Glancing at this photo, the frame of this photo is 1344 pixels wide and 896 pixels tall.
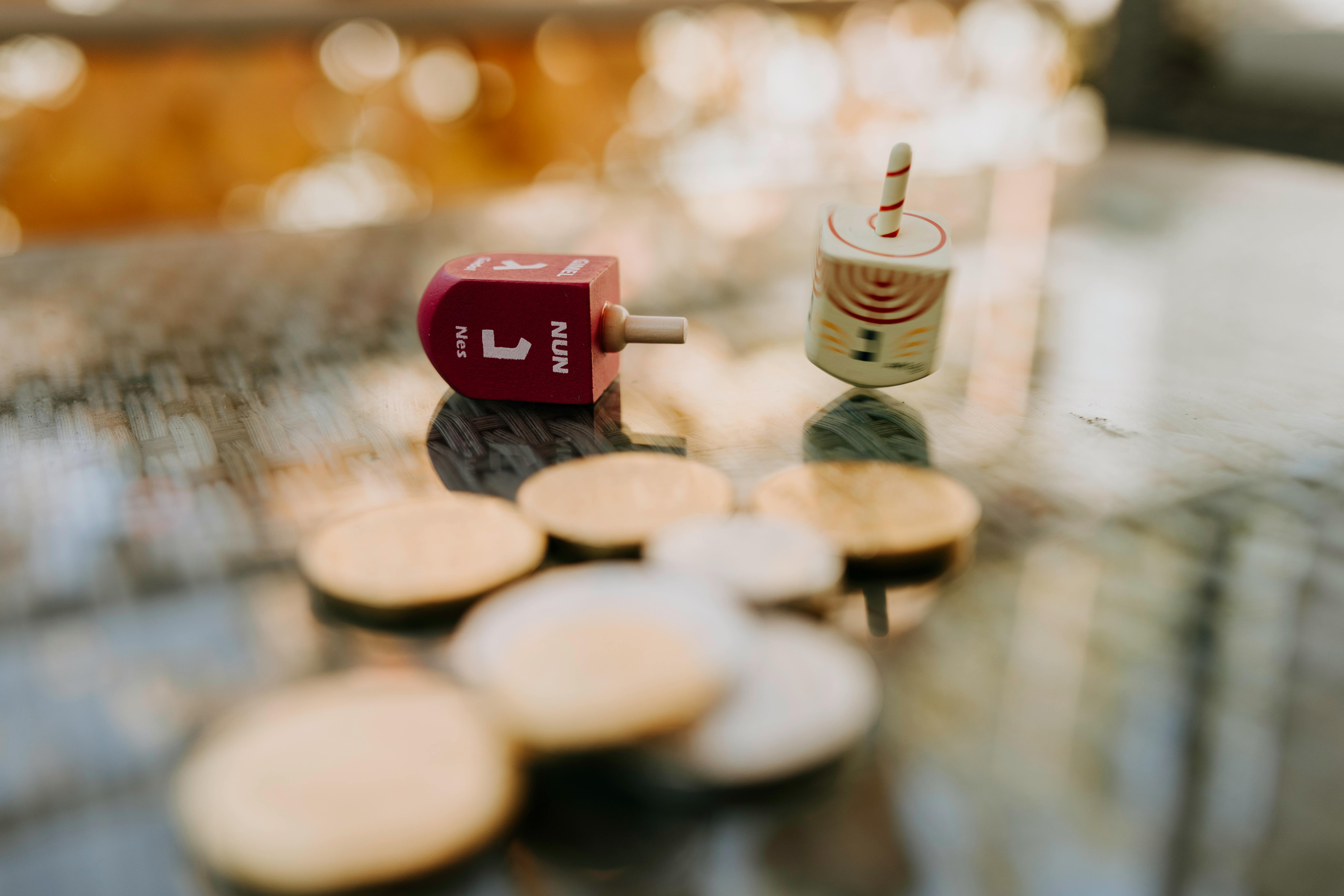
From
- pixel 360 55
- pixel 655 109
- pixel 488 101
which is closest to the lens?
pixel 360 55

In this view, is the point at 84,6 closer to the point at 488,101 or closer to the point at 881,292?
the point at 488,101

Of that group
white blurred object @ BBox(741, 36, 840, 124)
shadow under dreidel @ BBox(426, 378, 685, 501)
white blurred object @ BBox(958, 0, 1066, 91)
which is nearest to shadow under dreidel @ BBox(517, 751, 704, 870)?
shadow under dreidel @ BBox(426, 378, 685, 501)

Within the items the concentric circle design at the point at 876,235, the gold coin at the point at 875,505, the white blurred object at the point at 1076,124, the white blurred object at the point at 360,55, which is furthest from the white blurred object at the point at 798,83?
the gold coin at the point at 875,505

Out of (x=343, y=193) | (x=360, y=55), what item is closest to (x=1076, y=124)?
(x=360, y=55)

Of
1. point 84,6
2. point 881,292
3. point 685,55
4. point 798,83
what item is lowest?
point 881,292

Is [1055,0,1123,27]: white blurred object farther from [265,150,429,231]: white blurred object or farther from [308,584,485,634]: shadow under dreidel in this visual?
[308,584,485,634]: shadow under dreidel

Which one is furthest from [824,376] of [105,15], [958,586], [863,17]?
[863,17]

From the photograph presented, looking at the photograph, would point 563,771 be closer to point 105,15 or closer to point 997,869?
point 997,869
